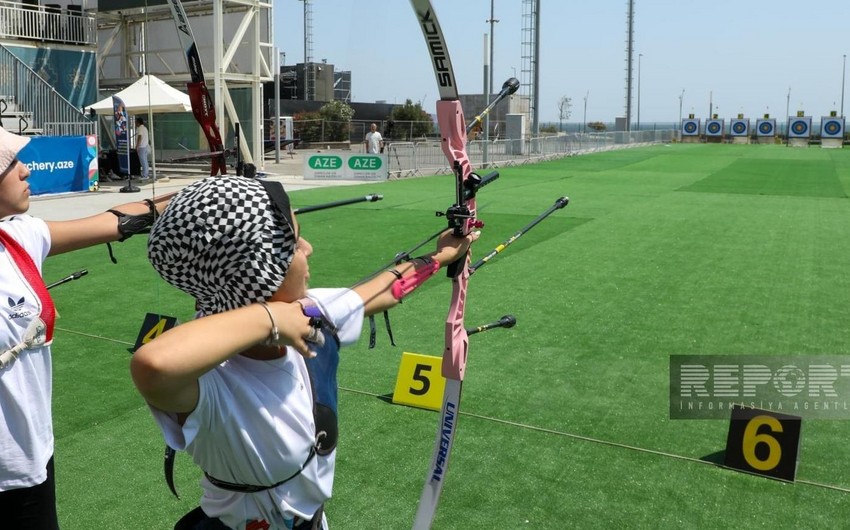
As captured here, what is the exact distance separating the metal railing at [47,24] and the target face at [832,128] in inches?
2188

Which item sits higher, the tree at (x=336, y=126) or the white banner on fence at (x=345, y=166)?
the tree at (x=336, y=126)

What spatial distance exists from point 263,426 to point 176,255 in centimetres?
36

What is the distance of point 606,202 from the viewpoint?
15844 millimetres

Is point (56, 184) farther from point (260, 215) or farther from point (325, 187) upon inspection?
point (260, 215)

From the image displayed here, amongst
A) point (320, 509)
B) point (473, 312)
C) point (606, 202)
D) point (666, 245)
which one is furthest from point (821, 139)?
point (320, 509)

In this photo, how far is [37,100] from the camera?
19391 mm

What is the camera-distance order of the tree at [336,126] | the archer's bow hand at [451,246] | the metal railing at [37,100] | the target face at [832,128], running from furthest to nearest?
the target face at [832,128] < the tree at [336,126] < the metal railing at [37,100] < the archer's bow hand at [451,246]

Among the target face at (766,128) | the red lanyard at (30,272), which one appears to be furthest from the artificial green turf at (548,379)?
the target face at (766,128)

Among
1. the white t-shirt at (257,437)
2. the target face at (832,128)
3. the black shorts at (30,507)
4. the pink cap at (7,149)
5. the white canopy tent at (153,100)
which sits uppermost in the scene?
the target face at (832,128)

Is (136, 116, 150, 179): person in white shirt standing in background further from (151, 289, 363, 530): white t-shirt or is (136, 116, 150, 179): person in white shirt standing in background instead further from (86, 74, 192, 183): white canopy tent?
(151, 289, 363, 530): white t-shirt

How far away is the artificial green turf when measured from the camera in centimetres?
372

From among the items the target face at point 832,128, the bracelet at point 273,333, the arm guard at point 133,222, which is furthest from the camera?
the target face at point 832,128

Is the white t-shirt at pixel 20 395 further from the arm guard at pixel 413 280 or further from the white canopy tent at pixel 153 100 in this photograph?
the white canopy tent at pixel 153 100

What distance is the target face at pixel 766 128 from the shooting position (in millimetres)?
65375
